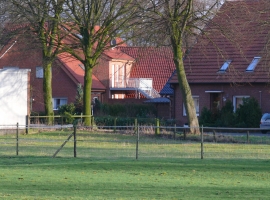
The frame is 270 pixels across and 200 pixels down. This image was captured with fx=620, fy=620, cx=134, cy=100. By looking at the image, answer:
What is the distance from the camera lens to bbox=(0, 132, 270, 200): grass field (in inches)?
581

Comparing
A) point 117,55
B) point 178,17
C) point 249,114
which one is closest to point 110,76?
point 117,55

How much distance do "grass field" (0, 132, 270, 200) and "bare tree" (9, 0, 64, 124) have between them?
37.1 ft

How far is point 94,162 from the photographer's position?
22.9m

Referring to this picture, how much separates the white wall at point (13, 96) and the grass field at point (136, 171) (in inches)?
335

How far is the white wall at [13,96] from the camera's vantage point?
1544 inches

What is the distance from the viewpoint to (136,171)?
20234 mm

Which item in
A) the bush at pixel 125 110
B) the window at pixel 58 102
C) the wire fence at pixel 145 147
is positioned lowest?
the wire fence at pixel 145 147

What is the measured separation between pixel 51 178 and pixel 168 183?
135 inches

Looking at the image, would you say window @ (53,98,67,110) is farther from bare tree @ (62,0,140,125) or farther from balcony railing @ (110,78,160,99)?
bare tree @ (62,0,140,125)

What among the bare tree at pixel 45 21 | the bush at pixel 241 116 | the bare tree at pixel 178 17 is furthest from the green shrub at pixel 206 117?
the bare tree at pixel 45 21

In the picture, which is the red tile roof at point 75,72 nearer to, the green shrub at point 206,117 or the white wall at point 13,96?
the green shrub at point 206,117

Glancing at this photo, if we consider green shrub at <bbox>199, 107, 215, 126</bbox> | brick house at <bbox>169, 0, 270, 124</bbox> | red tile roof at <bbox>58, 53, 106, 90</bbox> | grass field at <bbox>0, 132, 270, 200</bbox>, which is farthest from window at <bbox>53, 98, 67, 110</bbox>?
grass field at <bbox>0, 132, 270, 200</bbox>

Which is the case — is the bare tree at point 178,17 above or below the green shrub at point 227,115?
above

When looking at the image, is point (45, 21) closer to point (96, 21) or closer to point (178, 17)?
point (96, 21)
